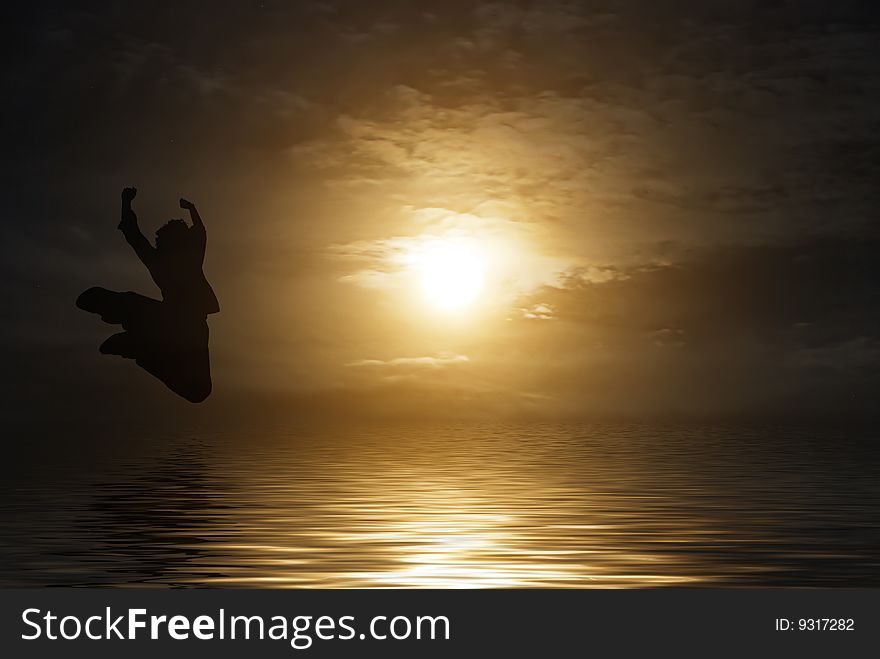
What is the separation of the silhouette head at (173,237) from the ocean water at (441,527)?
30765 millimetres

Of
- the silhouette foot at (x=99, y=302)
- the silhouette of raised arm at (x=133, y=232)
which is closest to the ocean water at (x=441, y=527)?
the silhouette foot at (x=99, y=302)

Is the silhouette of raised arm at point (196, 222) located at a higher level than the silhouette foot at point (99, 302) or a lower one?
higher

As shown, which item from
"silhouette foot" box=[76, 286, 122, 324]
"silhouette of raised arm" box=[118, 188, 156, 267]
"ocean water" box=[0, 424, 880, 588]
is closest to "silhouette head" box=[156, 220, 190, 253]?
"silhouette of raised arm" box=[118, 188, 156, 267]

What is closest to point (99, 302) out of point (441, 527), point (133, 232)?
point (133, 232)

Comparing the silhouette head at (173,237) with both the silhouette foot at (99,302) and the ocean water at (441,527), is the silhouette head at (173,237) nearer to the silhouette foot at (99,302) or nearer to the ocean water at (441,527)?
the silhouette foot at (99,302)

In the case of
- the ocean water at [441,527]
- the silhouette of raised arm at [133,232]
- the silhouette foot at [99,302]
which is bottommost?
the ocean water at [441,527]

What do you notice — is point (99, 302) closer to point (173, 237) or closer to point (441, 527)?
point (173, 237)

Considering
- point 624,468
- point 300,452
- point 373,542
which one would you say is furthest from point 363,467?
point 373,542

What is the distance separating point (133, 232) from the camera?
288 feet

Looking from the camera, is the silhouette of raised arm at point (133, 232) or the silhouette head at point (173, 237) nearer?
the silhouette of raised arm at point (133, 232)

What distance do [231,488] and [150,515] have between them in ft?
36.4

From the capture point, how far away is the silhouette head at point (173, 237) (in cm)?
8962

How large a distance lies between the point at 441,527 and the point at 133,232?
61.3m

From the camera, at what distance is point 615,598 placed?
66.6 ft
